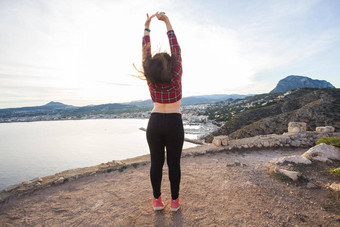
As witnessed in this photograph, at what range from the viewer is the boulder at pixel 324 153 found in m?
3.31

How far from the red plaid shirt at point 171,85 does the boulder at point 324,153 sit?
348 centimetres

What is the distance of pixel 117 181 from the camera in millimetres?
3037

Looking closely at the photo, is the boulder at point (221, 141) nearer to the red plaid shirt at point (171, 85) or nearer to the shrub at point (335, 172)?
the shrub at point (335, 172)

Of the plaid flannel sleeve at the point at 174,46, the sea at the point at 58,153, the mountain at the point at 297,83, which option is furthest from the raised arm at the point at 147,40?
the mountain at the point at 297,83

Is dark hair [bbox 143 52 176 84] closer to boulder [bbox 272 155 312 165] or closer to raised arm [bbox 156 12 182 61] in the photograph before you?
raised arm [bbox 156 12 182 61]

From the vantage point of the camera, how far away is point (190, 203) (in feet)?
6.85

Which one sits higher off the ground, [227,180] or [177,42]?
[177,42]

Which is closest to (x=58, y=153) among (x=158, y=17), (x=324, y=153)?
(x=158, y=17)

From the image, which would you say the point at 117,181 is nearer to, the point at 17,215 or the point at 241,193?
the point at 17,215

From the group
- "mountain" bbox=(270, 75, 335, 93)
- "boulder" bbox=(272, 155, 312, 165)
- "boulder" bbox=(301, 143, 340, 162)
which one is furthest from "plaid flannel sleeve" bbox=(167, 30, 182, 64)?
"mountain" bbox=(270, 75, 335, 93)

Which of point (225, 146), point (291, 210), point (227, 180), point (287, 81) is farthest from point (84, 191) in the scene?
point (287, 81)

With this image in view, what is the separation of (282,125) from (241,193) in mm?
17031

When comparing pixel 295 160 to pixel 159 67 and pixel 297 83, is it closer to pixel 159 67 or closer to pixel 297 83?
pixel 159 67

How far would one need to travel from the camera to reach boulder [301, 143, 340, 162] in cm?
331
